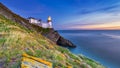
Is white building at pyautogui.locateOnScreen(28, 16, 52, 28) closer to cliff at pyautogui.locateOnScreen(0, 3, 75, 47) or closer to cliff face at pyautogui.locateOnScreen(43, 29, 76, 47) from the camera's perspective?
cliff at pyautogui.locateOnScreen(0, 3, 75, 47)

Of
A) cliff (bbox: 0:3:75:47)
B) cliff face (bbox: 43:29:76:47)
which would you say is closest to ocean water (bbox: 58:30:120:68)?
cliff face (bbox: 43:29:76:47)

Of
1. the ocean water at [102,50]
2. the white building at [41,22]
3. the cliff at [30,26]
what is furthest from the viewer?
the white building at [41,22]

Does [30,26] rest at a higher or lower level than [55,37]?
higher

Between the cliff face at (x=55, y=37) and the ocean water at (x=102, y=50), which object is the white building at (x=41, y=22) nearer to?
the cliff face at (x=55, y=37)

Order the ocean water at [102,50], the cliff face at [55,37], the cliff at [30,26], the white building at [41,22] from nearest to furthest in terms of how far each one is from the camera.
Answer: the ocean water at [102,50] → the cliff at [30,26] → the white building at [41,22] → the cliff face at [55,37]

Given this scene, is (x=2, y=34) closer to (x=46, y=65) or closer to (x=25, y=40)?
(x=25, y=40)

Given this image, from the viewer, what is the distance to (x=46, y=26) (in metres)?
37.2

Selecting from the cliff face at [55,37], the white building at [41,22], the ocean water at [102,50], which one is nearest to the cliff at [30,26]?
the cliff face at [55,37]

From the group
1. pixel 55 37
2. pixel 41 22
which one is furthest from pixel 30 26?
pixel 55 37

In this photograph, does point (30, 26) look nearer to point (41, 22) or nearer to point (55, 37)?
point (41, 22)

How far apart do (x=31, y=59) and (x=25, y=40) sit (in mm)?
3941

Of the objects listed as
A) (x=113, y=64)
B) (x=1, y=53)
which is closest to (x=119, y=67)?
(x=113, y=64)

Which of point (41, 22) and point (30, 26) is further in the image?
point (41, 22)

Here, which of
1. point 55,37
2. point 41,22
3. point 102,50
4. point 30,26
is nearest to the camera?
point 30,26
